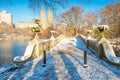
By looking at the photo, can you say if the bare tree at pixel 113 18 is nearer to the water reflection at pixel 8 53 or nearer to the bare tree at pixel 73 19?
the bare tree at pixel 73 19

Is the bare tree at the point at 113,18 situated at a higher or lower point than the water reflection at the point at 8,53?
higher

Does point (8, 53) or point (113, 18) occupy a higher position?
point (113, 18)

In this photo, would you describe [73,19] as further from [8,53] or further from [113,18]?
[8,53]

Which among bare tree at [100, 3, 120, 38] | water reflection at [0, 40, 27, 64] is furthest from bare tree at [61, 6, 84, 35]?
water reflection at [0, 40, 27, 64]

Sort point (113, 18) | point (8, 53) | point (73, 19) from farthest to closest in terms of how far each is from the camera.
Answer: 1. point (73, 19)
2. point (113, 18)
3. point (8, 53)

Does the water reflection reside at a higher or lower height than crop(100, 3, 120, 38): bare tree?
lower

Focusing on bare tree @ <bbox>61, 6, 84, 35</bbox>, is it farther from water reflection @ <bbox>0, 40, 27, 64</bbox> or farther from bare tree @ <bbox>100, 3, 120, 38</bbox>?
water reflection @ <bbox>0, 40, 27, 64</bbox>

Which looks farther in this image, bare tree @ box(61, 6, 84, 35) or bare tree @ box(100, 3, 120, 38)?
bare tree @ box(61, 6, 84, 35)

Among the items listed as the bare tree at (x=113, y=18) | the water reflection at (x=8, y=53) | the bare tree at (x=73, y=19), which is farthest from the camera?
the bare tree at (x=73, y=19)

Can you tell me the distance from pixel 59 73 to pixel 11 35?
103 metres

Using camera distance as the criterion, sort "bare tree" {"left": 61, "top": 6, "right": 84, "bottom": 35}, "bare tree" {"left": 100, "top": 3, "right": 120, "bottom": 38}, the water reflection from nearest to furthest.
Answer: the water reflection < "bare tree" {"left": 100, "top": 3, "right": 120, "bottom": 38} < "bare tree" {"left": 61, "top": 6, "right": 84, "bottom": 35}


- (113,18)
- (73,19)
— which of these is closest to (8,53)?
(113,18)

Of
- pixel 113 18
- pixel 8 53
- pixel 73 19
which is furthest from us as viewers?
pixel 73 19

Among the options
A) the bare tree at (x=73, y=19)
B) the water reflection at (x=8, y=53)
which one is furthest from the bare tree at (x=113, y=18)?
the water reflection at (x=8, y=53)
